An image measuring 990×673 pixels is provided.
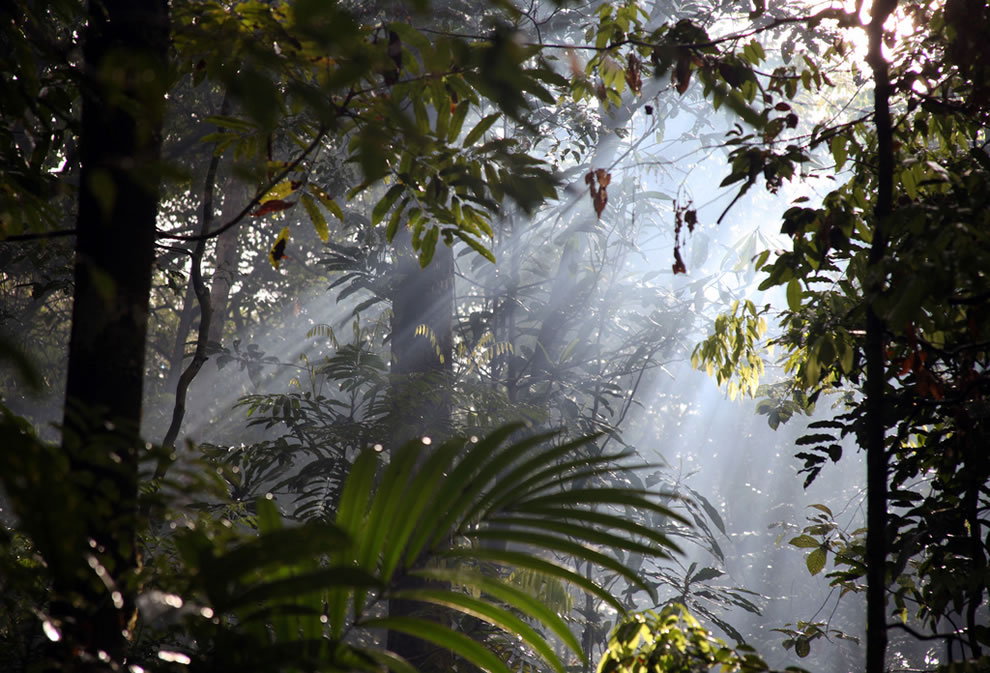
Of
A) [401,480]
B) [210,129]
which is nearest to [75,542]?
[401,480]

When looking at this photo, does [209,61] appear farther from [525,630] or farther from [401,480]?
[525,630]

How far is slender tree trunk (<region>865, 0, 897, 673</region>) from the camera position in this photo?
53.9 inches

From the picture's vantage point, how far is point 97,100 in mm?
1191

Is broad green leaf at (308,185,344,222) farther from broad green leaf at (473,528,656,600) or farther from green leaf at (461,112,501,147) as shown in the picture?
broad green leaf at (473,528,656,600)

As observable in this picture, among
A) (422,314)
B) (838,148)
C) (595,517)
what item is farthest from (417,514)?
(422,314)

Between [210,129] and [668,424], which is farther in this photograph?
[668,424]

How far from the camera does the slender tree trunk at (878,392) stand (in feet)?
4.49

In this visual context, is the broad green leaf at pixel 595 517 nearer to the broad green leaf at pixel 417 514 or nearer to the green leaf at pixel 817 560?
the broad green leaf at pixel 417 514

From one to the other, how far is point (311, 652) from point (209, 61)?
1.25 metres

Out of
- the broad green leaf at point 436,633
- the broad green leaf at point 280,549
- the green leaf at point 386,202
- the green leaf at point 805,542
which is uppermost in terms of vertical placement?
the green leaf at point 386,202

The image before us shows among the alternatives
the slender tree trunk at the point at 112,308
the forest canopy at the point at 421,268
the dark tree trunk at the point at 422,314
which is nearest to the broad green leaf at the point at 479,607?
the forest canopy at the point at 421,268

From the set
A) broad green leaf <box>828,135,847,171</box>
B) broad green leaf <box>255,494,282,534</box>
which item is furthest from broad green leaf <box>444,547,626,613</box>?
broad green leaf <box>828,135,847,171</box>

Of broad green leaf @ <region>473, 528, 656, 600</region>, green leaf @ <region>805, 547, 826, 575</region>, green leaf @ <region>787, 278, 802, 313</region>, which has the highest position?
green leaf @ <region>787, 278, 802, 313</region>

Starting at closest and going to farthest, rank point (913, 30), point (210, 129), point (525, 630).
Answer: point (525, 630) < point (913, 30) < point (210, 129)
